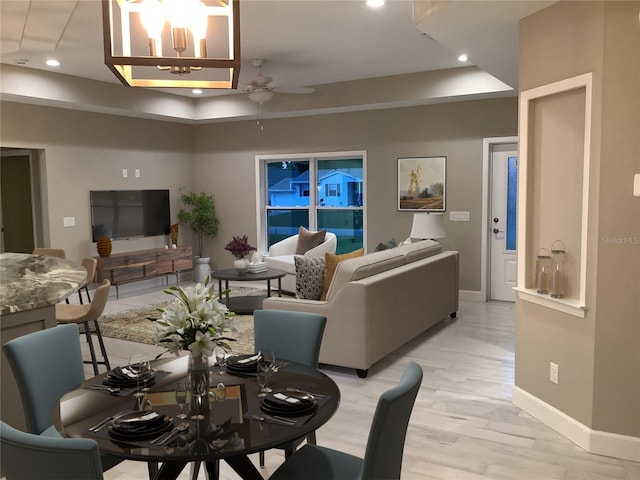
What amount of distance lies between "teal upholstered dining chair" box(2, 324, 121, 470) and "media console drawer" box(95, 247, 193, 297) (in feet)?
16.4

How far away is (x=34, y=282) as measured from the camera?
10.6 ft

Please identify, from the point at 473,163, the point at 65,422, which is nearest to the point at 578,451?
the point at 65,422

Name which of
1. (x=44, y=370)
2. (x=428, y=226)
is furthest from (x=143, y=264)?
(x=44, y=370)

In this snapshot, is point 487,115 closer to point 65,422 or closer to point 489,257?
point 489,257

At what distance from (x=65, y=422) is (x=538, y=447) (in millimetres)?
2580

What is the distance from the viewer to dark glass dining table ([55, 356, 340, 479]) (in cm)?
174

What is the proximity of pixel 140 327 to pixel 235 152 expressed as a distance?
3.98m

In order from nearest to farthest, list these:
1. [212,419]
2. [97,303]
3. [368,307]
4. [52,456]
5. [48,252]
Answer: [52,456] → [212,419] → [97,303] → [368,307] → [48,252]

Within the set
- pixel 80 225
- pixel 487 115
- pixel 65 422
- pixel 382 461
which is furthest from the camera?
pixel 80 225

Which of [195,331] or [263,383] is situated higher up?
[195,331]

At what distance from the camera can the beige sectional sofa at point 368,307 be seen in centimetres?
434

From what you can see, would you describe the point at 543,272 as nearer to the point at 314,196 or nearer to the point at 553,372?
the point at 553,372

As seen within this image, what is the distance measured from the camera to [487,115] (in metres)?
7.10

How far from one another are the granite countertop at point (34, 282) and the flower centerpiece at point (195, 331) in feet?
4.08
